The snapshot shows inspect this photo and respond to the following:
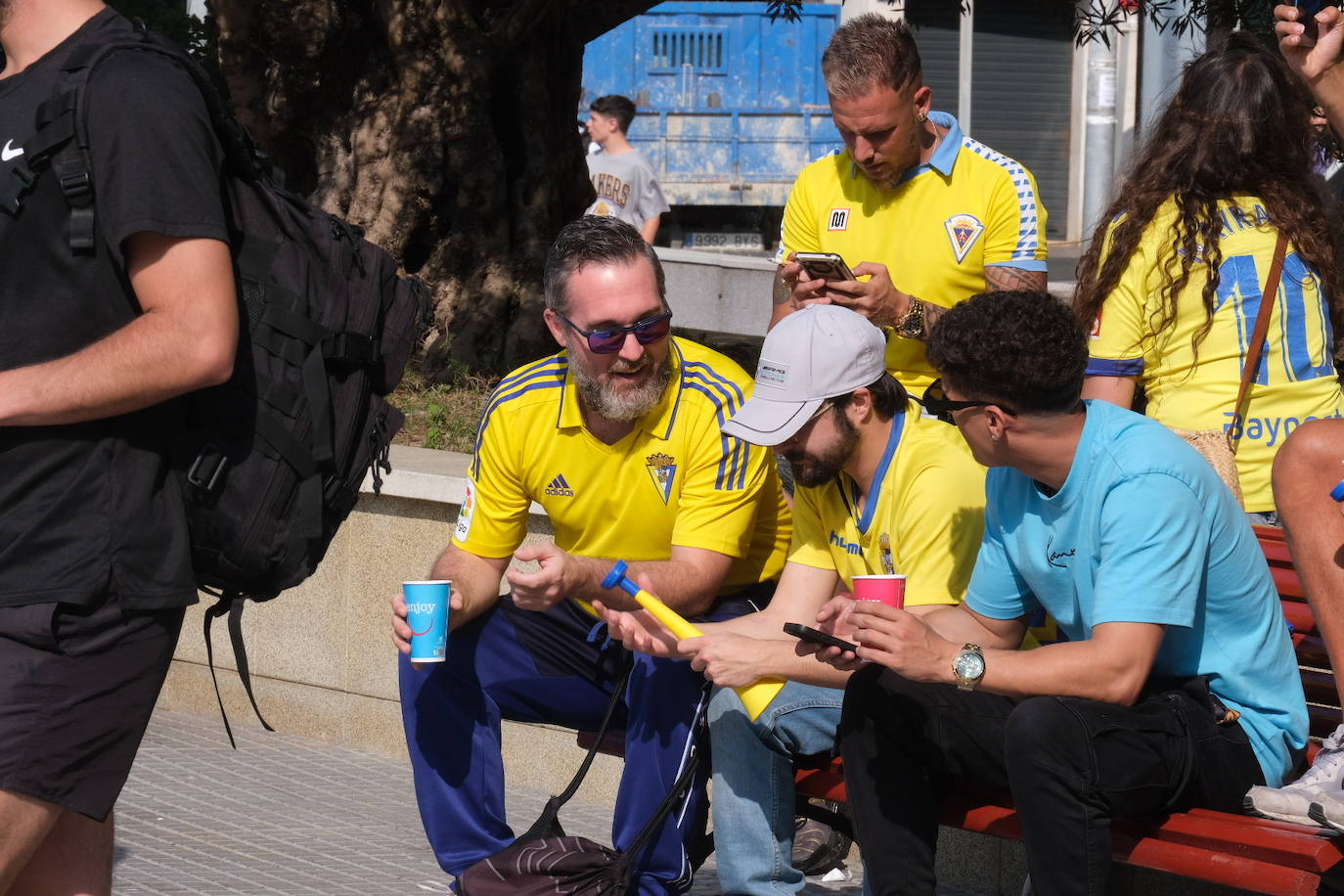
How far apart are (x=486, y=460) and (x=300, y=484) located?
5.31 ft

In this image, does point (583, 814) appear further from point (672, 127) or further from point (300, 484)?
point (672, 127)

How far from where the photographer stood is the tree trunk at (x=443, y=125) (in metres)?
8.30

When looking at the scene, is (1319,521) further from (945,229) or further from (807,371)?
(945,229)

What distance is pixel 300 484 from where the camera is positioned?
9.73ft

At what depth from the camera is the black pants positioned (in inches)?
128

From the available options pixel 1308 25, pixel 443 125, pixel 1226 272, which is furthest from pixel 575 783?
pixel 443 125

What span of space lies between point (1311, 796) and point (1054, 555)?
0.67 meters

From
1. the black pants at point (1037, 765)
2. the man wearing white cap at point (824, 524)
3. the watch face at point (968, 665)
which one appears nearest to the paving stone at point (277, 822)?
the man wearing white cap at point (824, 524)

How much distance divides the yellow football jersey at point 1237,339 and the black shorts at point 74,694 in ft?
8.15

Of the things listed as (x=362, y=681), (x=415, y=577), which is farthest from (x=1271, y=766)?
(x=362, y=681)

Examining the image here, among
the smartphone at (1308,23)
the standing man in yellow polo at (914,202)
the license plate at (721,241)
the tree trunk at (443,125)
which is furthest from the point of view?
the license plate at (721,241)

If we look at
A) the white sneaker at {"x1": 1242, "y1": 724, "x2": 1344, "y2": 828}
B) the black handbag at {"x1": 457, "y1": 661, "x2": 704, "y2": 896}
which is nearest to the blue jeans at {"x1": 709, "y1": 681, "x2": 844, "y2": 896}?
the black handbag at {"x1": 457, "y1": 661, "x2": 704, "y2": 896}

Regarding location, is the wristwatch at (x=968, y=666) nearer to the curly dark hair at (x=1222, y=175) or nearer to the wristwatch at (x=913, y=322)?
the curly dark hair at (x=1222, y=175)

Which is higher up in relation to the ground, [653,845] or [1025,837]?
[1025,837]
